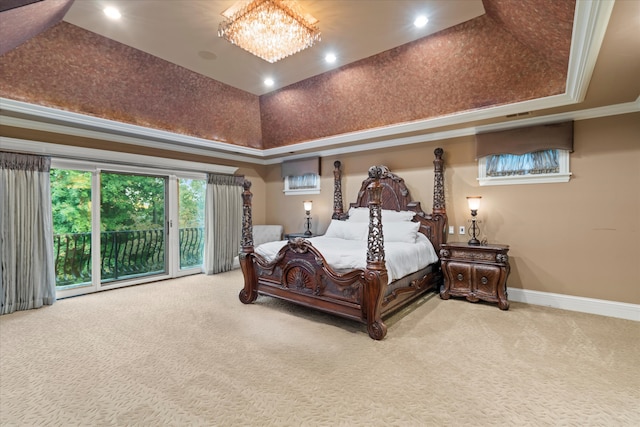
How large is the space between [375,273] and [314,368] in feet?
3.25

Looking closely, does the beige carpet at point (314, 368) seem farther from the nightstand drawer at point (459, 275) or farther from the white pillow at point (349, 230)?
the white pillow at point (349, 230)

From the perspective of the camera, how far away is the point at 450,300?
3994mm

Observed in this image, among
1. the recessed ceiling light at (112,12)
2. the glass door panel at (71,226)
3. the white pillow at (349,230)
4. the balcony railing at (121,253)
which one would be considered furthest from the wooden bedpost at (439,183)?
the glass door panel at (71,226)

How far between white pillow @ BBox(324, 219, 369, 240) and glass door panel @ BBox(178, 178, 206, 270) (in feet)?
8.89

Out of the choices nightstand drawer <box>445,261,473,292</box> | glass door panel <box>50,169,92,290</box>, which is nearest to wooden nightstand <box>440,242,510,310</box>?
nightstand drawer <box>445,261,473,292</box>

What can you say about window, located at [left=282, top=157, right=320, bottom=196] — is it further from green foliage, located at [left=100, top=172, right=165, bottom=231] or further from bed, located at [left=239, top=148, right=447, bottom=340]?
green foliage, located at [left=100, top=172, right=165, bottom=231]

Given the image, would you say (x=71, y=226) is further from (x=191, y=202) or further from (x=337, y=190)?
(x=337, y=190)

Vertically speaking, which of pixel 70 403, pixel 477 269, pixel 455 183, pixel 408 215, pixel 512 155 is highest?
pixel 512 155

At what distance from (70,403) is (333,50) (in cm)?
415

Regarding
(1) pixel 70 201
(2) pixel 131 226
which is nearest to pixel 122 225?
(2) pixel 131 226

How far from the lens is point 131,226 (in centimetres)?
509

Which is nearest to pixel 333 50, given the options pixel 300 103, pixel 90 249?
pixel 300 103

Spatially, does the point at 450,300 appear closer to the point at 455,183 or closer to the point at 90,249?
the point at 455,183

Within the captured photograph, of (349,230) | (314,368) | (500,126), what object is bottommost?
(314,368)
